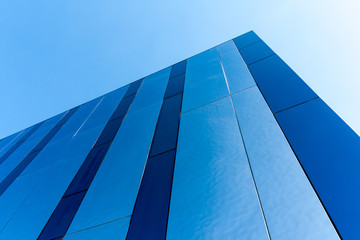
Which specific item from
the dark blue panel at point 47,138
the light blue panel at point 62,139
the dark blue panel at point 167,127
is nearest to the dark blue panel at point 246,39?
the dark blue panel at point 167,127

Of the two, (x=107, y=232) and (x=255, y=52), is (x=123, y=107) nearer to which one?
(x=255, y=52)

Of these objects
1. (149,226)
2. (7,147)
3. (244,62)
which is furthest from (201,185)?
(7,147)

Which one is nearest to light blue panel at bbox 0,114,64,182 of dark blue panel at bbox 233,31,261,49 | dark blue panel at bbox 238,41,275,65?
dark blue panel at bbox 238,41,275,65

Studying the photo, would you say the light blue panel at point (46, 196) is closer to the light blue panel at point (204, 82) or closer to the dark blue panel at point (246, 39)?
the light blue panel at point (204, 82)

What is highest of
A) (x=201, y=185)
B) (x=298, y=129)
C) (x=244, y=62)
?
(x=244, y=62)

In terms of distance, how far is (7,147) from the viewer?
7.47m

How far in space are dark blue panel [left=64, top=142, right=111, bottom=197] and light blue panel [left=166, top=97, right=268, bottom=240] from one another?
5.23 ft

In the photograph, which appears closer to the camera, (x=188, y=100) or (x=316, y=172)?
(x=316, y=172)

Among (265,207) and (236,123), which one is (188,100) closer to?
(236,123)

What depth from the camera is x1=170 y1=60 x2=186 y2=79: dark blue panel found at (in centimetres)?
579

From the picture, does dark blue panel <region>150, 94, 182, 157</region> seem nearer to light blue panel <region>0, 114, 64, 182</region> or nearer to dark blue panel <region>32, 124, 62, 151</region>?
dark blue panel <region>32, 124, 62, 151</region>

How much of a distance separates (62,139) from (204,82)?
13.0ft

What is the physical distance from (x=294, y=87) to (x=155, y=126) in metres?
2.29

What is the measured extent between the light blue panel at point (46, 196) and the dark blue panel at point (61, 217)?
4.7 inches
